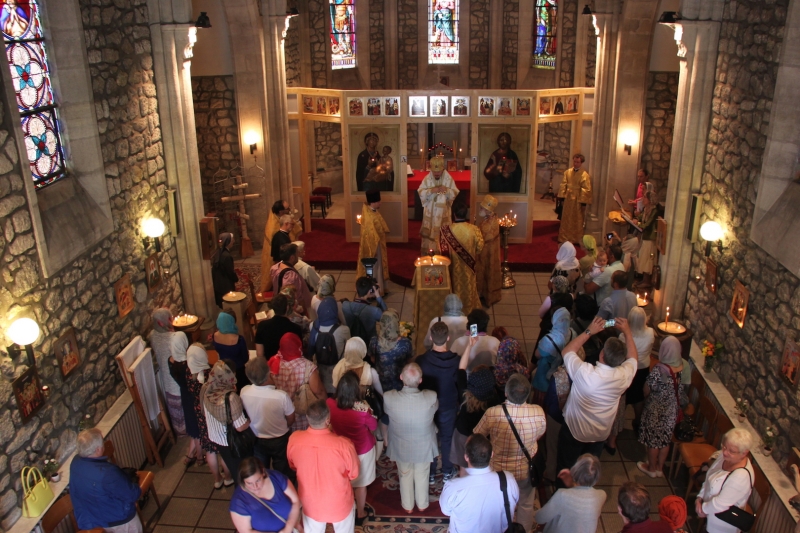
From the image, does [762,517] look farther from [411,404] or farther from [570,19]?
[570,19]

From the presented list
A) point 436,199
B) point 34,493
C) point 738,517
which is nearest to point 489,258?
point 436,199

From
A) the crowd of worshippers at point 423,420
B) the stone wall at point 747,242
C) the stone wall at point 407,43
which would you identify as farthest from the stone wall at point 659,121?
the stone wall at point 407,43

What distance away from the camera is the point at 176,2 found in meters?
7.71

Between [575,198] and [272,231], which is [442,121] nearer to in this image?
[575,198]

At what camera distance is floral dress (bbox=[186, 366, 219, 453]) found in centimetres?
634

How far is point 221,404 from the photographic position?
5.64m

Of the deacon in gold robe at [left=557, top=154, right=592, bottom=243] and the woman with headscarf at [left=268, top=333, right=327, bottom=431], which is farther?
the deacon in gold robe at [left=557, top=154, right=592, bottom=243]

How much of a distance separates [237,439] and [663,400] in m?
3.74

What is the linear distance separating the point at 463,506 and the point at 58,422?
3448 mm

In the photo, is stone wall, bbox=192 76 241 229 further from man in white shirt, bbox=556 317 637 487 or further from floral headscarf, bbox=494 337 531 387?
man in white shirt, bbox=556 317 637 487

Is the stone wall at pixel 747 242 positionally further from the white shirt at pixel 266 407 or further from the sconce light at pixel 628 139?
the sconce light at pixel 628 139

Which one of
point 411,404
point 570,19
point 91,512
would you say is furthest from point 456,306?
→ point 570,19

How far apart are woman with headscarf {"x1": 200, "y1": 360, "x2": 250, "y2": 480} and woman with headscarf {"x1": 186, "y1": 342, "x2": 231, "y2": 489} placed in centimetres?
19

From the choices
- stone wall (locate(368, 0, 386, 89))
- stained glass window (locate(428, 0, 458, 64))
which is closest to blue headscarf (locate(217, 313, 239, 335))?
stone wall (locate(368, 0, 386, 89))
